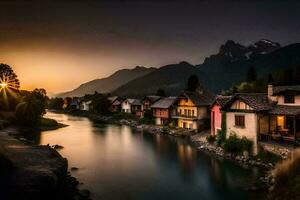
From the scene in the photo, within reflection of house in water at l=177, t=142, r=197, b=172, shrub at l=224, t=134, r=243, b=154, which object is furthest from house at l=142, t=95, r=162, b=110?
shrub at l=224, t=134, r=243, b=154

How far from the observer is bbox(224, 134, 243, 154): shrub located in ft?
117

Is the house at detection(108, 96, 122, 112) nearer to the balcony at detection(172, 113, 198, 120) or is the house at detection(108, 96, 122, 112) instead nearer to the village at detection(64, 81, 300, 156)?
the balcony at detection(172, 113, 198, 120)

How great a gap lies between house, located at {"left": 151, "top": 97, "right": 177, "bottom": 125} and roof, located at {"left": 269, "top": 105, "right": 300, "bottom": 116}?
111 ft

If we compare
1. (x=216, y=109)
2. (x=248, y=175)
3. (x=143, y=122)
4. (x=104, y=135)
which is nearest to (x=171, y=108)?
(x=143, y=122)

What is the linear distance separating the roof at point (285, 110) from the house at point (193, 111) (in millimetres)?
24079

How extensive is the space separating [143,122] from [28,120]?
99.7 feet

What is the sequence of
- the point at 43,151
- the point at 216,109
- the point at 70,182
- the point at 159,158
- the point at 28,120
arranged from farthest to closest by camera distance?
the point at 28,120 < the point at 216,109 < the point at 159,158 < the point at 43,151 < the point at 70,182

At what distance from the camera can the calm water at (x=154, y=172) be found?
25.5 metres

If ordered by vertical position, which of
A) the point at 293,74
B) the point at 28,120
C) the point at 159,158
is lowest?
the point at 159,158

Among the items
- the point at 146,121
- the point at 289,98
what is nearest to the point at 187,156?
the point at 289,98

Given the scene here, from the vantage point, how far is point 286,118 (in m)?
35.2

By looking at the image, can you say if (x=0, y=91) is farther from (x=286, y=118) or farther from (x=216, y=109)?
(x=286, y=118)

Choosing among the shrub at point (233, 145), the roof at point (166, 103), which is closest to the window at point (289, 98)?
the shrub at point (233, 145)

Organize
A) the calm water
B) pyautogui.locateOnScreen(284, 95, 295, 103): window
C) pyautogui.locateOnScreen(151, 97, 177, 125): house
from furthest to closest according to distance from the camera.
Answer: pyautogui.locateOnScreen(151, 97, 177, 125): house, pyautogui.locateOnScreen(284, 95, 295, 103): window, the calm water
